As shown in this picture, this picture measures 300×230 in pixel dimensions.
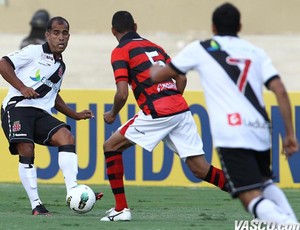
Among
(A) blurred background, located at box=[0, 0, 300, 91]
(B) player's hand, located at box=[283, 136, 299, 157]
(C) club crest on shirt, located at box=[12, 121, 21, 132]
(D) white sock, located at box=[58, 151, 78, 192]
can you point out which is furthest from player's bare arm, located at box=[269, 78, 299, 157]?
(A) blurred background, located at box=[0, 0, 300, 91]

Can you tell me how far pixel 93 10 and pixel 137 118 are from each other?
73.2 ft

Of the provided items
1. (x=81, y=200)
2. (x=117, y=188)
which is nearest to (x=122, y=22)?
(x=117, y=188)

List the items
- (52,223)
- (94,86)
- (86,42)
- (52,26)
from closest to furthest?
(52,223), (52,26), (94,86), (86,42)

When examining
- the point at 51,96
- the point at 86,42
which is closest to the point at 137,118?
the point at 51,96

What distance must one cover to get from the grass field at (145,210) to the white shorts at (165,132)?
684 millimetres

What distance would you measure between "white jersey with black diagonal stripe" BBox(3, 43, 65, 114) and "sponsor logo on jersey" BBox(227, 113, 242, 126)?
11.9 feet

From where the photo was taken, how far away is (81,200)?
11.2 m

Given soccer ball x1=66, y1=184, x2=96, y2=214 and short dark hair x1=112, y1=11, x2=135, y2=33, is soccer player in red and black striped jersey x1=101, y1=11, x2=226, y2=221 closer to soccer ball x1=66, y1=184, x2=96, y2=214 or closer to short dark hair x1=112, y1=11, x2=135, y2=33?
short dark hair x1=112, y1=11, x2=135, y2=33

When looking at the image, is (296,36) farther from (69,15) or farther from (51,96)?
(51,96)

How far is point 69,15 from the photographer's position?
32.8 metres

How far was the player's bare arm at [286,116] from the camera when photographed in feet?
27.5

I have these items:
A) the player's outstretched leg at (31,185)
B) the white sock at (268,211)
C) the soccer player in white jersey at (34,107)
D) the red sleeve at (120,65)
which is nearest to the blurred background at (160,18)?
the soccer player in white jersey at (34,107)

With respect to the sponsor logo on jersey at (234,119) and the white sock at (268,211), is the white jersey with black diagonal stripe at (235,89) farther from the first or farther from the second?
the white sock at (268,211)

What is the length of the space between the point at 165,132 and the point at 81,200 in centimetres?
104
